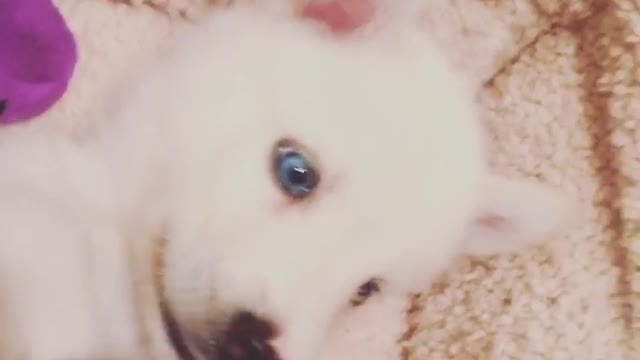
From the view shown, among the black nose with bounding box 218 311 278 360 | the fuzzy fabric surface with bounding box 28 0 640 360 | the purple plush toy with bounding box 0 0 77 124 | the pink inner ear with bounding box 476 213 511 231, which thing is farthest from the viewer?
the fuzzy fabric surface with bounding box 28 0 640 360

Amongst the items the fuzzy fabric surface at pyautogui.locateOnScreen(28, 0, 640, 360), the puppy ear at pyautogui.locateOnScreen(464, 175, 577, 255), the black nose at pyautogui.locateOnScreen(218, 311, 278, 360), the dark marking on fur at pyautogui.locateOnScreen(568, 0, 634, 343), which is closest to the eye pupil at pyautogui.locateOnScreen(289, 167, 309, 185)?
the black nose at pyautogui.locateOnScreen(218, 311, 278, 360)

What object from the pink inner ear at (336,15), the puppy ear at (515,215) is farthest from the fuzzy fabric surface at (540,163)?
the pink inner ear at (336,15)

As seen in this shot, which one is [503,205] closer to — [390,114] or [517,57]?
[390,114]

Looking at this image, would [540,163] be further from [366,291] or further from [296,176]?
[296,176]

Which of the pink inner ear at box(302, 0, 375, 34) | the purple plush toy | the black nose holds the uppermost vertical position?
the pink inner ear at box(302, 0, 375, 34)

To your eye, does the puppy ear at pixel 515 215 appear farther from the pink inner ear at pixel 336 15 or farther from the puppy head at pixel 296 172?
the pink inner ear at pixel 336 15

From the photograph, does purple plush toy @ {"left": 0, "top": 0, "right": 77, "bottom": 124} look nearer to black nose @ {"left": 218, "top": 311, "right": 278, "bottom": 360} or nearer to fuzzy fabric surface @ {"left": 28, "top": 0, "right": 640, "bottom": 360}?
fuzzy fabric surface @ {"left": 28, "top": 0, "right": 640, "bottom": 360}
